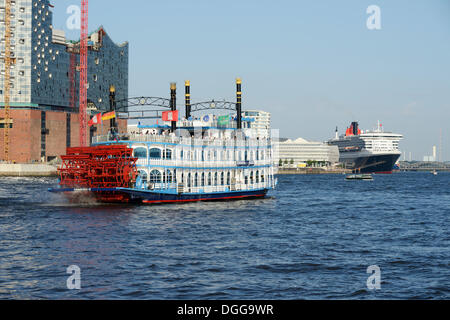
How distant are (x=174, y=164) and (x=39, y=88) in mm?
121695

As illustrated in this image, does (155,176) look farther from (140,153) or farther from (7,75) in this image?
(7,75)

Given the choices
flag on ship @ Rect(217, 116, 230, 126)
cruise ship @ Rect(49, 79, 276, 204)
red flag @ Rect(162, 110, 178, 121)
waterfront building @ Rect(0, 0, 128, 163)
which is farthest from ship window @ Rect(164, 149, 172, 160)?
waterfront building @ Rect(0, 0, 128, 163)

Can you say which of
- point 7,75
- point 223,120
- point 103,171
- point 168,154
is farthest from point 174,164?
point 7,75

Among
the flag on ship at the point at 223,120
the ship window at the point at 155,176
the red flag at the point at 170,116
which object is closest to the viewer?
the ship window at the point at 155,176

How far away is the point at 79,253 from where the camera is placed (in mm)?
27562

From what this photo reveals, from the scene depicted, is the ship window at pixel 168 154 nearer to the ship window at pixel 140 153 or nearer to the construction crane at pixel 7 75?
the ship window at pixel 140 153

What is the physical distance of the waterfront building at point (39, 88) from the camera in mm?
158250

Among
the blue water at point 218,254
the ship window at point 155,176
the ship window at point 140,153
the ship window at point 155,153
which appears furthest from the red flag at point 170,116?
the blue water at point 218,254

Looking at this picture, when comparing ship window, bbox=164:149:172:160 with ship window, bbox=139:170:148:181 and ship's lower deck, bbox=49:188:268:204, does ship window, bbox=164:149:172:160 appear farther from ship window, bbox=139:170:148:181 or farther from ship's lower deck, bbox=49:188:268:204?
ship's lower deck, bbox=49:188:268:204

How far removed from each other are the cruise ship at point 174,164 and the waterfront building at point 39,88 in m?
102

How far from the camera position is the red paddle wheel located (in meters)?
51.6

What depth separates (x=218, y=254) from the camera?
91.2 ft
